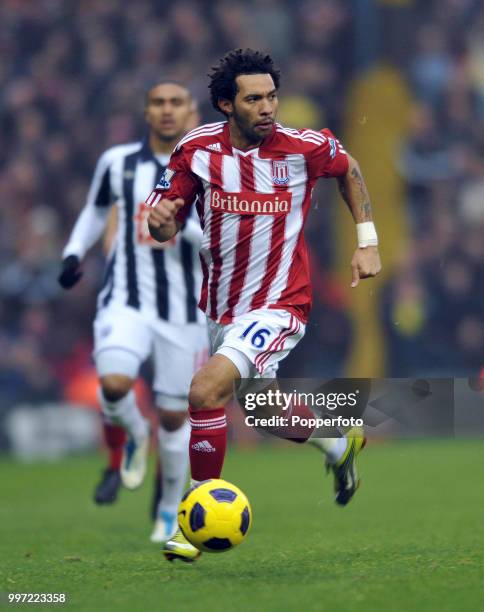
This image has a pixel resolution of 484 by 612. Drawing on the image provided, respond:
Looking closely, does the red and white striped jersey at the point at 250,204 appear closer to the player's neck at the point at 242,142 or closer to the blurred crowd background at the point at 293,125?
the player's neck at the point at 242,142

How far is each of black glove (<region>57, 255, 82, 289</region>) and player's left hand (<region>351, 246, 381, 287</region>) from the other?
2008mm

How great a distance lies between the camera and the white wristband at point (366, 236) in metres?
5.56

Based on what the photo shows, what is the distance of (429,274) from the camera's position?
13.7 metres

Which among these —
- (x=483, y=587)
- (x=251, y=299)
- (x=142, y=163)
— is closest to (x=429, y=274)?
(x=142, y=163)

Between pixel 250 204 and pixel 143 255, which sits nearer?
pixel 250 204

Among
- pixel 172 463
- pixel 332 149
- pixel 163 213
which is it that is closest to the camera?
pixel 163 213

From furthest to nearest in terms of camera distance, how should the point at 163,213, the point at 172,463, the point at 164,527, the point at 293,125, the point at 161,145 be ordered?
1. the point at 293,125
2. the point at 161,145
3. the point at 172,463
4. the point at 164,527
5. the point at 163,213

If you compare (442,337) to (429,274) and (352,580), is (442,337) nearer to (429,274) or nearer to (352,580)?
(429,274)

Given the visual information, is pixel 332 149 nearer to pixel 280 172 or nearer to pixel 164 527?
pixel 280 172

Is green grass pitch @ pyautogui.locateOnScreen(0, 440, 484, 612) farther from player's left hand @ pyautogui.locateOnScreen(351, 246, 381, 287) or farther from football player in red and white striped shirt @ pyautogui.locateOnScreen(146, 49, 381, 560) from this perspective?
player's left hand @ pyautogui.locateOnScreen(351, 246, 381, 287)

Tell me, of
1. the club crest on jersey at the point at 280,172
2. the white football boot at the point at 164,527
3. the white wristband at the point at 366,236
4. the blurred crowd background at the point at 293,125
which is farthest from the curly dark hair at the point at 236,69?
the blurred crowd background at the point at 293,125

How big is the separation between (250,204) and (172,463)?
206 centimetres

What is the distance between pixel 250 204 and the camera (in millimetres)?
5527

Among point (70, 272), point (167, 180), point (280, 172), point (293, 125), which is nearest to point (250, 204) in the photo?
point (280, 172)
